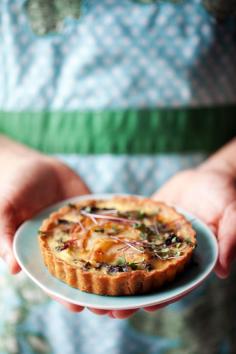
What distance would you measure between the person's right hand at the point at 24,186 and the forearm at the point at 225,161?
1.19 feet

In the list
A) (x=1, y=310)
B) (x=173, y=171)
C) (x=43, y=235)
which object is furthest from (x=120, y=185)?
(x=1, y=310)

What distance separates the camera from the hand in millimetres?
1090

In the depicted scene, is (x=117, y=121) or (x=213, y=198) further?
(x=117, y=121)

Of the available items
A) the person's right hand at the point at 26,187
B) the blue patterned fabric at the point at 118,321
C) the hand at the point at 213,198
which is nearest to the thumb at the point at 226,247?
the hand at the point at 213,198

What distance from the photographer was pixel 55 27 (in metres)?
1.40

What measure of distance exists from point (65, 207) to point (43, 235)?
0.14 m

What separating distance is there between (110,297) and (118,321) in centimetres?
49

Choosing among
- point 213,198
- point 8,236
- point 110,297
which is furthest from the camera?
point 213,198

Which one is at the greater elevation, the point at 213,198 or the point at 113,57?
the point at 113,57

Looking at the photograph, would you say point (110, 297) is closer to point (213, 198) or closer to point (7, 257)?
point (7, 257)

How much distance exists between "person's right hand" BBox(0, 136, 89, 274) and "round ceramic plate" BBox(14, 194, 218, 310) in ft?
0.09

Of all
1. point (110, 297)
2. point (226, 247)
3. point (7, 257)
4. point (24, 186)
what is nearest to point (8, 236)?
point (7, 257)

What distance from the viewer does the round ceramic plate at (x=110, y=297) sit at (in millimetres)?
971

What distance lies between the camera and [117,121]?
143 centimetres
